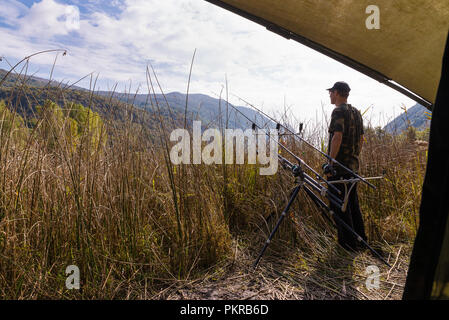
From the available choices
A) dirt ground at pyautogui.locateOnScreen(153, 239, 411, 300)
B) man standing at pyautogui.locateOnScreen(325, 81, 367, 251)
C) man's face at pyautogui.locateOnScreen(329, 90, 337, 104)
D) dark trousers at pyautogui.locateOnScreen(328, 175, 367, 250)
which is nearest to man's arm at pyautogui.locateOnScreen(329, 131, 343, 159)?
man standing at pyautogui.locateOnScreen(325, 81, 367, 251)

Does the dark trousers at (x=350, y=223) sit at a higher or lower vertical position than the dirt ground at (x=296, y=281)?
higher

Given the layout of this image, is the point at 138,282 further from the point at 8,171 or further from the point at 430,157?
the point at 430,157

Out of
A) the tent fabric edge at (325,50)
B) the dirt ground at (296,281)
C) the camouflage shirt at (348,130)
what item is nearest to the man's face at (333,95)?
the camouflage shirt at (348,130)

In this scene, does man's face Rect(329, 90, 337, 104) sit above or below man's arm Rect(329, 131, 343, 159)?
above

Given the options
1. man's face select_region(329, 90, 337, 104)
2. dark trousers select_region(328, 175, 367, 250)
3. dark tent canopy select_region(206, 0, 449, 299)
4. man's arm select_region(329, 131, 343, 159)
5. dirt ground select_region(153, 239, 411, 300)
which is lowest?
dirt ground select_region(153, 239, 411, 300)

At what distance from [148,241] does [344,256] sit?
190cm

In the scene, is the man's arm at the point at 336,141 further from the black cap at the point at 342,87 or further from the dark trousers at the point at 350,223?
the black cap at the point at 342,87

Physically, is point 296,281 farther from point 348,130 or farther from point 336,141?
point 348,130

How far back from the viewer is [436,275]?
917 mm

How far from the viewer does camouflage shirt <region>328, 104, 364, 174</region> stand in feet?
8.72

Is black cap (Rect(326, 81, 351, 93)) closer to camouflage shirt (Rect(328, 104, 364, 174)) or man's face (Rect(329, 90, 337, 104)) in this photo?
man's face (Rect(329, 90, 337, 104))

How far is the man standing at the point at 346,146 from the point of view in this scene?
264cm

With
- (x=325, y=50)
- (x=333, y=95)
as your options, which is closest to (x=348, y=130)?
(x=333, y=95)
